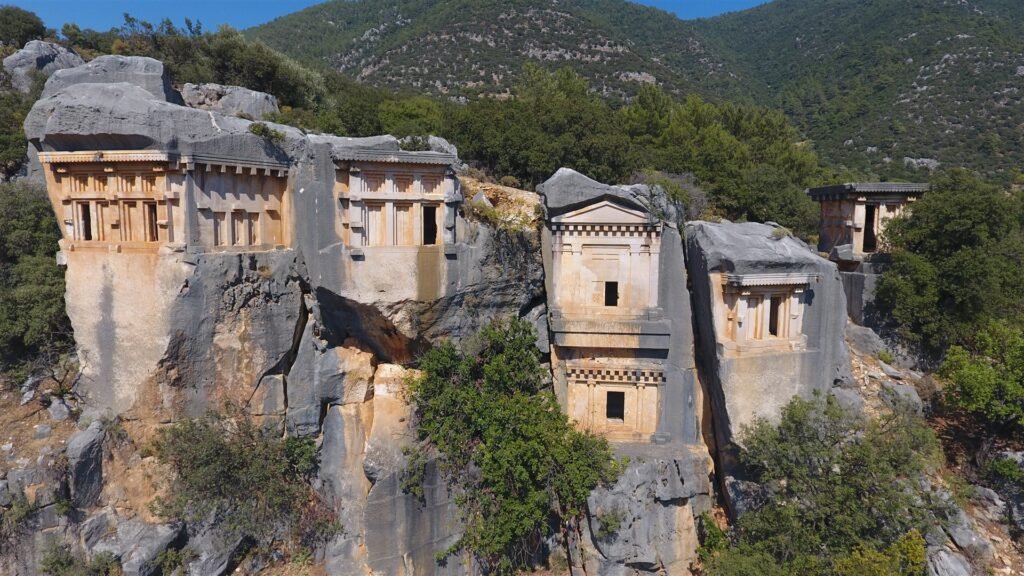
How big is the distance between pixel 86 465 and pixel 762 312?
17.8 metres

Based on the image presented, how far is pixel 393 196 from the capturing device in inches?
550

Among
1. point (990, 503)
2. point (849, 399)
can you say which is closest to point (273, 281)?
point (849, 399)

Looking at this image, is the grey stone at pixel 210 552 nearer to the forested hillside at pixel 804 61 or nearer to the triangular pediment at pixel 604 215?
the triangular pediment at pixel 604 215

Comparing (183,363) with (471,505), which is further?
(471,505)

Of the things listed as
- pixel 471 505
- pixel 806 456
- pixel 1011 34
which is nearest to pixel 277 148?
pixel 471 505

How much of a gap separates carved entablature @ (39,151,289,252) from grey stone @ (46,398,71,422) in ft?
13.7

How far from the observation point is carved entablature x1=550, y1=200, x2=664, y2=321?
14.2m

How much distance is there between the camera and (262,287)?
13.7m

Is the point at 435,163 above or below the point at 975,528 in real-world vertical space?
above

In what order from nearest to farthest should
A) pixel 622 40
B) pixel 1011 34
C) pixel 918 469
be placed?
pixel 918 469 < pixel 1011 34 < pixel 622 40

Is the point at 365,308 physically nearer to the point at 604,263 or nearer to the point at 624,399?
the point at 604,263

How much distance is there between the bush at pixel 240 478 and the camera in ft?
42.6

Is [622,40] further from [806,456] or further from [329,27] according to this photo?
[806,456]

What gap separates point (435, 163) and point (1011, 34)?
67.9 m
